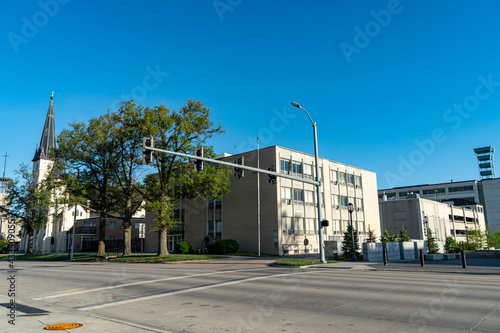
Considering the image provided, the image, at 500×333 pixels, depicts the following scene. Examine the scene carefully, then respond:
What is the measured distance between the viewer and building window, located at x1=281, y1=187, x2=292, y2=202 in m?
42.7

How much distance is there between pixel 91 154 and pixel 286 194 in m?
22.2

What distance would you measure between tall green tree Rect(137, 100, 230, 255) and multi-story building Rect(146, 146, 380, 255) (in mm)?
7134

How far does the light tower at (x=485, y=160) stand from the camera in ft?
548

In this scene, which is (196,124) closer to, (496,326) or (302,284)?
(302,284)

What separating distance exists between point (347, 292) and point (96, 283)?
34.4ft

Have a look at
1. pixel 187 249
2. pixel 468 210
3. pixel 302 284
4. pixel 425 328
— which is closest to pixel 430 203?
pixel 468 210

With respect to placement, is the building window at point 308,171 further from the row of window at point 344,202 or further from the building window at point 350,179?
the building window at point 350,179

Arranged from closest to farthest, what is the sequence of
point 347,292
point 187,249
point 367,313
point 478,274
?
point 367,313 → point 347,292 → point 478,274 → point 187,249

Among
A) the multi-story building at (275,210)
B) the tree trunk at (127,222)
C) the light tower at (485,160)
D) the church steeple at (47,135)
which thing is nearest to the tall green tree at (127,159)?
the tree trunk at (127,222)

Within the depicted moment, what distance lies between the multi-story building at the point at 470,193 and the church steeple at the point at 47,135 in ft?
305

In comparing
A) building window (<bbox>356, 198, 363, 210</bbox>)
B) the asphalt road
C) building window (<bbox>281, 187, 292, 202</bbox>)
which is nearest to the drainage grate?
the asphalt road

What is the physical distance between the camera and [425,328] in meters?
6.80

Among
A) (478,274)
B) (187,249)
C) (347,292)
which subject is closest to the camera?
(347,292)

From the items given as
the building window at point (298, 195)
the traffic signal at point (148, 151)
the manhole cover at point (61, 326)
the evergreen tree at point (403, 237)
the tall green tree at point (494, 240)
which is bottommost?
the tall green tree at point (494, 240)
